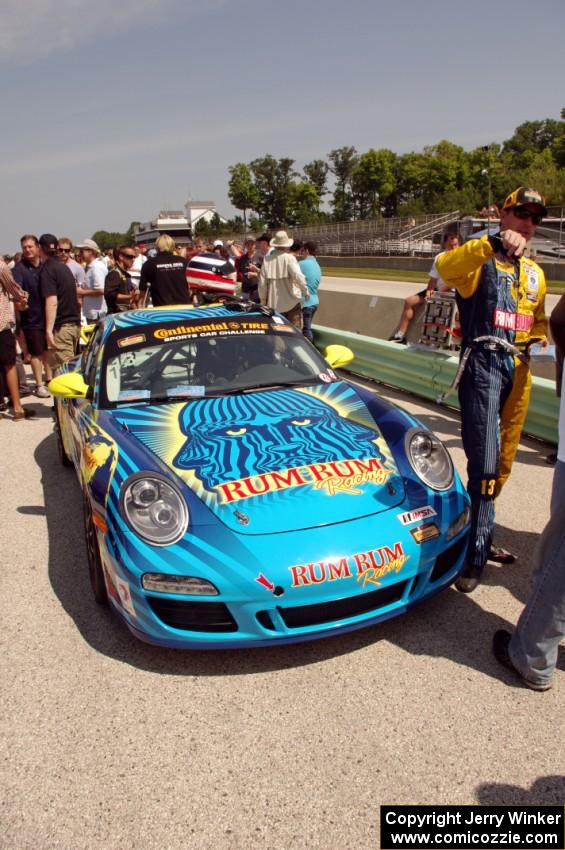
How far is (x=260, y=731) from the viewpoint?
8.13 ft

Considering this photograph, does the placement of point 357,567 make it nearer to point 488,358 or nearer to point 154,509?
point 154,509

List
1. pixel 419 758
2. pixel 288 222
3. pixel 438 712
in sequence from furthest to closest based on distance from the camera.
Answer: pixel 288 222 → pixel 438 712 → pixel 419 758

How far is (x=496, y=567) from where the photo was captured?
3682mm

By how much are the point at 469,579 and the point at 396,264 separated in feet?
100

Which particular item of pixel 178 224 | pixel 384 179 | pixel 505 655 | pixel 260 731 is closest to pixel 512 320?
pixel 505 655

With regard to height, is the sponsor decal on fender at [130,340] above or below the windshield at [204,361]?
above

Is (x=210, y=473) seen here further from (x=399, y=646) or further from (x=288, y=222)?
(x=288, y=222)

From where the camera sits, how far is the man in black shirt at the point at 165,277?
26.7 ft

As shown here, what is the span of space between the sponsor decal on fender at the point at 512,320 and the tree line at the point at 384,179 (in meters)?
64.9

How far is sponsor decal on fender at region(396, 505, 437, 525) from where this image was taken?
292 centimetres

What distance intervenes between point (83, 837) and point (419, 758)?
113 centimetres

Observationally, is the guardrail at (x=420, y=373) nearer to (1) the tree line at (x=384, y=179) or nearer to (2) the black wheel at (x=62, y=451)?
(2) the black wheel at (x=62, y=451)

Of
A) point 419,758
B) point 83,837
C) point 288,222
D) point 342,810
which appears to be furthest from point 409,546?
point 288,222

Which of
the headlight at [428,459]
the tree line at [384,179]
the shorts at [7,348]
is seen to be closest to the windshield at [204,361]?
the headlight at [428,459]
